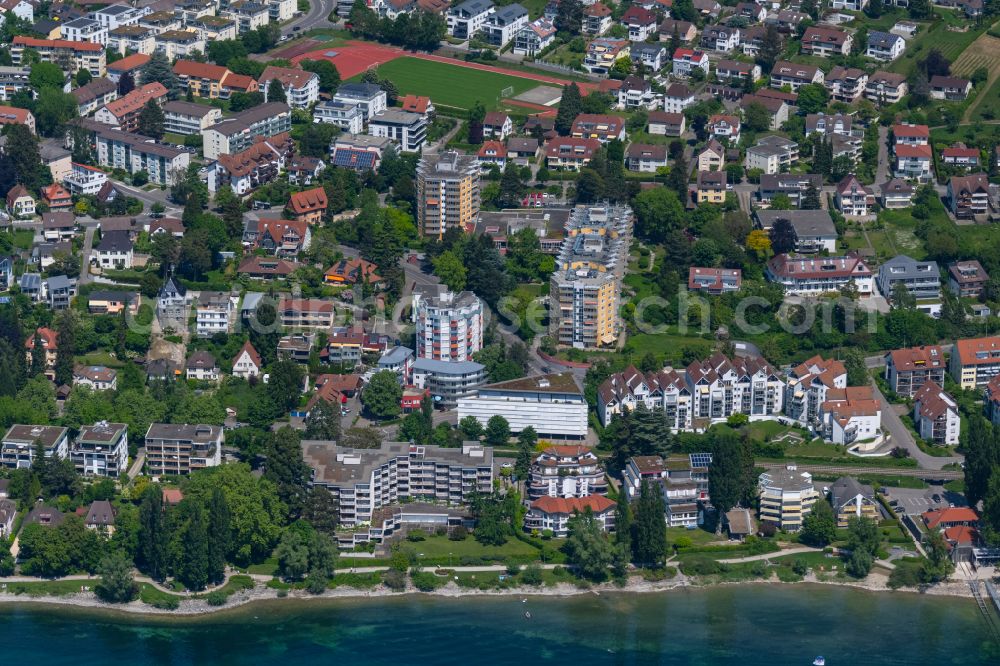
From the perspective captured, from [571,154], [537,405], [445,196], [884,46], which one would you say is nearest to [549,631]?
[537,405]

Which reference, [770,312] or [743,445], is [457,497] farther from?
[770,312]

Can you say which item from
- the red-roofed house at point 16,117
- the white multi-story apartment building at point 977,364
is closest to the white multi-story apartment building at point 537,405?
the white multi-story apartment building at point 977,364

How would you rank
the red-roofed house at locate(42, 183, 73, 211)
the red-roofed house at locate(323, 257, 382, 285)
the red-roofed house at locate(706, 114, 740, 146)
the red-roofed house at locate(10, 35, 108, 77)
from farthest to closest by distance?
the red-roofed house at locate(10, 35, 108, 77), the red-roofed house at locate(706, 114, 740, 146), the red-roofed house at locate(42, 183, 73, 211), the red-roofed house at locate(323, 257, 382, 285)

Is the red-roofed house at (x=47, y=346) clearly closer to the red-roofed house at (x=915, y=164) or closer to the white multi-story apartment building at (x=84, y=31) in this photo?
the white multi-story apartment building at (x=84, y=31)

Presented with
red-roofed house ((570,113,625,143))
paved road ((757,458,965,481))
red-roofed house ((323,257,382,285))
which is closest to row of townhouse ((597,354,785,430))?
paved road ((757,458,965,481))

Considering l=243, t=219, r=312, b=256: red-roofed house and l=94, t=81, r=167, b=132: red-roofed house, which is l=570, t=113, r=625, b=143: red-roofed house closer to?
l=243, t=219, r=312, b=256: red-roofed house
